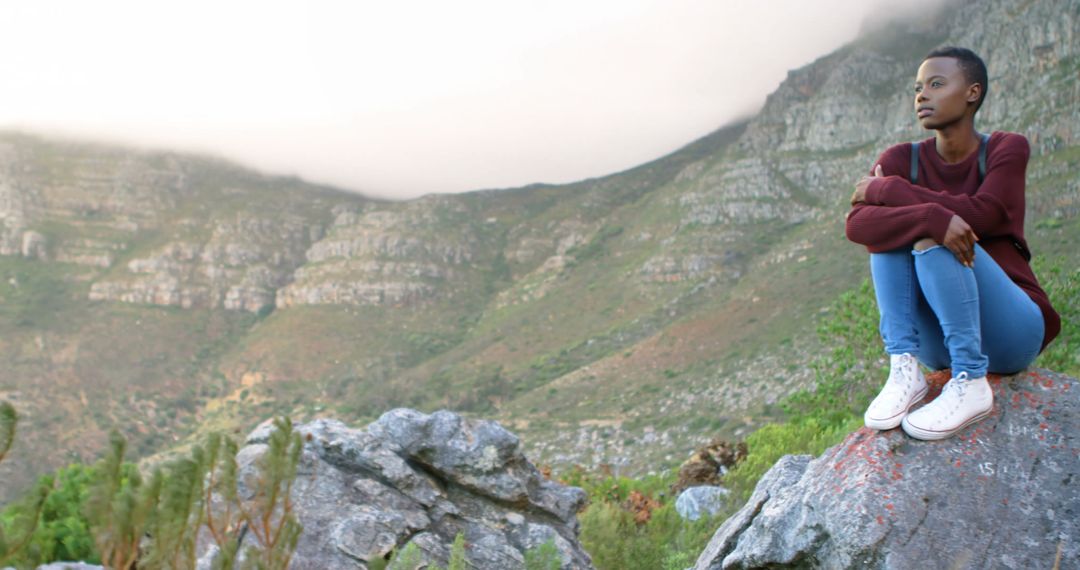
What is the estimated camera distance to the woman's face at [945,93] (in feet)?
12.5

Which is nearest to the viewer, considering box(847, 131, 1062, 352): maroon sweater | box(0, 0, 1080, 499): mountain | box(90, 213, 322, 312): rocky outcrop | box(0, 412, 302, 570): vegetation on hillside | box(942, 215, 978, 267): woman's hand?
box(0, 412, 302, 570): vegetation on hillside

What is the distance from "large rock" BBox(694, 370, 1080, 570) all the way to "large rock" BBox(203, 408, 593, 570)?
256 cm

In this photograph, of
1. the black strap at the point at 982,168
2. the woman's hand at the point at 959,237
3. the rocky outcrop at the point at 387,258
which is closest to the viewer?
the woman's hand at the point at 959,237

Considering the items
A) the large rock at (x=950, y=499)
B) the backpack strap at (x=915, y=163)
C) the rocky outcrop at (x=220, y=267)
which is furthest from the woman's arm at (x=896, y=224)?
the rocky outcrop at (x=220, y=267)

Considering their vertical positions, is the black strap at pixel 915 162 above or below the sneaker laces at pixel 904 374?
above

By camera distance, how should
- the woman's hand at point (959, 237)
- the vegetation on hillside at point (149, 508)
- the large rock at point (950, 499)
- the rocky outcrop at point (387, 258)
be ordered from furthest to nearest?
the rocky outcrop at point (387, 258)
the woman's hand at point (959, 237)
the large rock at point (950, 499)
the vegetation on hillside at point (149, 508)

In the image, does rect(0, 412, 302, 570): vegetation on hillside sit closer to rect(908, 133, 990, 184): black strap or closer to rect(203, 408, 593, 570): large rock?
rect(203, 408, 593, 570): large rock

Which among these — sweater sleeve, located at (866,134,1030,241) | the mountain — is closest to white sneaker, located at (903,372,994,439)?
sweater sleeve, located at (866,134,1030,241)

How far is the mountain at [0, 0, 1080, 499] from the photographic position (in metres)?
42.2

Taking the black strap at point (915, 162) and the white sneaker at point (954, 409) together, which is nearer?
the white sneaker at point (954, 409)

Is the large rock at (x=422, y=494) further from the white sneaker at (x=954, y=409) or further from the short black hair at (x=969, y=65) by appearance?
the short black hair at (x=969, y=65)

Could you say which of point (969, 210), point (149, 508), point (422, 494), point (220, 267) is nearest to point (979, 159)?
point (969, 210)

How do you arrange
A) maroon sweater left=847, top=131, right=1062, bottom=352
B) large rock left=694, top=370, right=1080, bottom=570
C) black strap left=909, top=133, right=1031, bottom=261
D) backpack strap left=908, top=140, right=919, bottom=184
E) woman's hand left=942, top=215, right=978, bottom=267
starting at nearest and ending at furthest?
large rock left=694, top=370, right=1080, bottom=570 < woman's hand left=942, top=215, right=978, bottom=267 < maroon sweater left=847, top=131, right=1062, bottom=352 < black strap left=909, top=133, right=1031, bottom=261 < backpack strap left=908, top=140, right=919, bottom=184

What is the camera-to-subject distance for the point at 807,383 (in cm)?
2995
